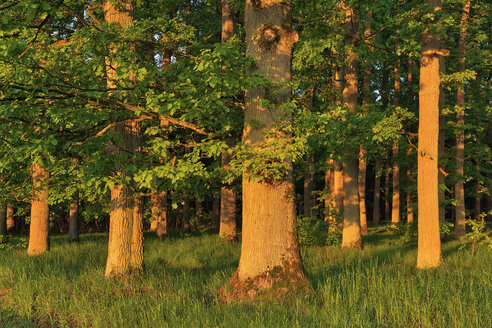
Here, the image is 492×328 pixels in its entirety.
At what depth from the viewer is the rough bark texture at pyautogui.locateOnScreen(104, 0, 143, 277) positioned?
30.7 ft

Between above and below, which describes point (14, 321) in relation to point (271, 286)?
below

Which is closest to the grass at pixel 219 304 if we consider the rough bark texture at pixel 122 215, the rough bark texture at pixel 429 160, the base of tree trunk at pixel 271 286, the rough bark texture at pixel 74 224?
the base of tree trunk at pixel 271 286

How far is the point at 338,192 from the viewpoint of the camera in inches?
743

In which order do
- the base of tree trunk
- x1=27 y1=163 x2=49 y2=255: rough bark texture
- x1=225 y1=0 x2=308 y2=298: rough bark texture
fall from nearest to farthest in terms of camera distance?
the base of tree trunk
x1=225 y1=0 x2=308 y2=298: rough bark texture
x1=27 y1=163 x2=49 y2=255: rough bark texture

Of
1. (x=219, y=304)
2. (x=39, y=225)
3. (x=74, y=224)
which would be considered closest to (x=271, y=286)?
(x=219, y=304)

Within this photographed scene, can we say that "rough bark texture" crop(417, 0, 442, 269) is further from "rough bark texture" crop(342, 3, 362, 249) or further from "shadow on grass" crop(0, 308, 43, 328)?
"shadow on grass" crop(0, 308, 43, 328)

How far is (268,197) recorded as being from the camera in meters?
7.09

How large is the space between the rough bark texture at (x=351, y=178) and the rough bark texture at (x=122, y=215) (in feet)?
26.8

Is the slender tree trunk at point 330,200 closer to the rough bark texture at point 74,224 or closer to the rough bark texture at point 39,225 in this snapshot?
the rough bark texture at point 39,225

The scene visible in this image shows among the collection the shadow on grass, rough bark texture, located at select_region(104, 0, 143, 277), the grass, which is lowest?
the shadow on grass

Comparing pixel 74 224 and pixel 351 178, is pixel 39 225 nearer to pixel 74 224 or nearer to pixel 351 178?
pixel 74 224

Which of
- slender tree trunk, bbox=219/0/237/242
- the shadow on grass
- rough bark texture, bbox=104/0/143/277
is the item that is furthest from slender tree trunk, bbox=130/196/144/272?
slender tree trunk, bbox=219/0/237/242

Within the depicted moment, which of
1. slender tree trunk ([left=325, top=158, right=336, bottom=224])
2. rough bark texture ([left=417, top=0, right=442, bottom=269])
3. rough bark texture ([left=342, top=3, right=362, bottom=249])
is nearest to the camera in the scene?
rough bark texture ([left=417, top=0, right=442, bottom=269])

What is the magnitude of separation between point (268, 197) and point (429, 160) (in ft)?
19.2
